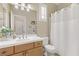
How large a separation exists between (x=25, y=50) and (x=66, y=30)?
1.91 feet

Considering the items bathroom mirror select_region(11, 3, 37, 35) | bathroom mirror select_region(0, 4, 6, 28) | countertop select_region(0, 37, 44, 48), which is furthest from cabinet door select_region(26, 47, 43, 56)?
bathroom mirror select_region(0, 4, 6, 28)

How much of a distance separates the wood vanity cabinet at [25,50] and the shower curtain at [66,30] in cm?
20

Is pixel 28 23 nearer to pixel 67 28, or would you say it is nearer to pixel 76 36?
pixel 67 28

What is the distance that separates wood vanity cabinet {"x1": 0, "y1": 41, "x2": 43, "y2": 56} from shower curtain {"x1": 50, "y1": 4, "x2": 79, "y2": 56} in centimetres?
20

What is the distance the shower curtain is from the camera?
150 centimetres

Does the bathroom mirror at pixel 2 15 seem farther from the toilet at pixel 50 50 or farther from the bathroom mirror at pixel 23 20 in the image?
the toilet at pixel 50 50

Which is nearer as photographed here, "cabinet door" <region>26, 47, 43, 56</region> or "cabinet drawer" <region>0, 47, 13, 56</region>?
"cabinet drawer" <region>0, 47, 13, 56</region>

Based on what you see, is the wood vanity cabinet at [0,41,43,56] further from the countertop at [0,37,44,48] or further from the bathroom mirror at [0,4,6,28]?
the bathroom mirror at [0,4,6,28]

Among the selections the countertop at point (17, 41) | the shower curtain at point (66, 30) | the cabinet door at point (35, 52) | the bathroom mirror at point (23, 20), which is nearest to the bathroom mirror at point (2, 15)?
the bathroom mirror at point (23, 20)

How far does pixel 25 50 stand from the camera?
1526 millimetres

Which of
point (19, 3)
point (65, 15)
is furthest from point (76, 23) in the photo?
point (19, 3)

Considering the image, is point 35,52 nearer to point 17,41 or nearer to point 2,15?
point 17,41

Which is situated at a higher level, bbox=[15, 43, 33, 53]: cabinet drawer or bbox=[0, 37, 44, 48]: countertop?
bbox=[0, 37, 44, 48]: countertop

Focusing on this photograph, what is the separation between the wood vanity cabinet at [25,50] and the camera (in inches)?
55.2
